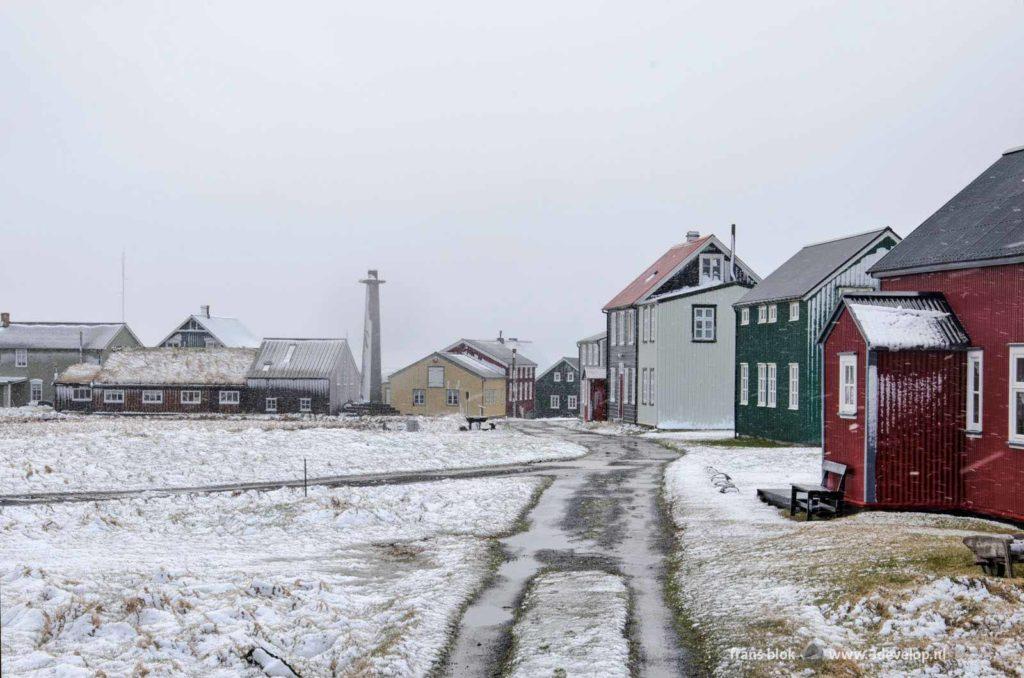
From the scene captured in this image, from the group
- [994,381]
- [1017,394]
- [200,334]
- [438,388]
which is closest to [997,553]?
[1017,394]

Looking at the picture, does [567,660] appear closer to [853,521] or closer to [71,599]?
[71,599]

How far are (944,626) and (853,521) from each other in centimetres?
770

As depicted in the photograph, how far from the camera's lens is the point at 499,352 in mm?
90625

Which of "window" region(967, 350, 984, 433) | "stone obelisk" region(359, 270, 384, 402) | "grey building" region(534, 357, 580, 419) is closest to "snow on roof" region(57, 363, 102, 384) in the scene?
"stone obelisk" region(359, 270, 384, 402)

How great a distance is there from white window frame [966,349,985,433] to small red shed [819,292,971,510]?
13 centimetres

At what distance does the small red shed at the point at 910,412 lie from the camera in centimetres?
1842

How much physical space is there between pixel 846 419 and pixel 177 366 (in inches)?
2250

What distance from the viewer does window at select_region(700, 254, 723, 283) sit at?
48.3 metres

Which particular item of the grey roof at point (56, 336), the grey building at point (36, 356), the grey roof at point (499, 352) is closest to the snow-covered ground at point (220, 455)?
the grey building at point (36, 356)

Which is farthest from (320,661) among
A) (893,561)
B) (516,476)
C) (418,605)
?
(516,476)

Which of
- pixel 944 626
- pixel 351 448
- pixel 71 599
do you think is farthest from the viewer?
pixel 351 448

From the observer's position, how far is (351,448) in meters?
32.8

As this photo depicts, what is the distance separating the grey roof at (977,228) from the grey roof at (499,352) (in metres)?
65.1

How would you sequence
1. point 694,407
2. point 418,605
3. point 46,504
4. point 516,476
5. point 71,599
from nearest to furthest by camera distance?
point 71,599 → point 418,605 → point 46,504 → point 516,476 → point 694,407
